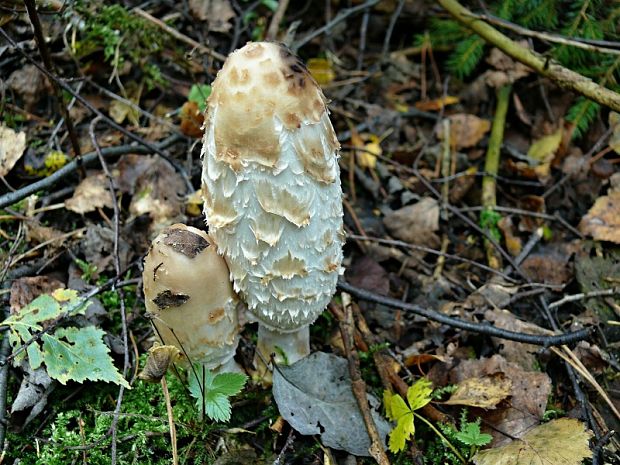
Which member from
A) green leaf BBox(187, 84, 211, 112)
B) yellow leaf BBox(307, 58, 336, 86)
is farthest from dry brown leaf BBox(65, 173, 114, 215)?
yellow leaf BBox(307, 58, 336, 86)

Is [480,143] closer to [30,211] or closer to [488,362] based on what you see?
[488,362]

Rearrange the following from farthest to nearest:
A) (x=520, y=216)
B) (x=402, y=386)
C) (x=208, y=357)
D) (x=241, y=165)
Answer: (x=520, y=216)
(x=402, y=386)
(x=208, y=357)
(x=241, y=165)

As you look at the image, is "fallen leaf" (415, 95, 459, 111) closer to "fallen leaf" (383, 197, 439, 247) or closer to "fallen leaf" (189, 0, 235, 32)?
"fallen leaf" (383, 197, 439, 247)

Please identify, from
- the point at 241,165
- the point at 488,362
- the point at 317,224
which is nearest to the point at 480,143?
the point at 488,362

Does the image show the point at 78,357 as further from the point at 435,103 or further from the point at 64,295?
the point at 435,103

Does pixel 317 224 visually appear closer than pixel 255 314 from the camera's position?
Yes

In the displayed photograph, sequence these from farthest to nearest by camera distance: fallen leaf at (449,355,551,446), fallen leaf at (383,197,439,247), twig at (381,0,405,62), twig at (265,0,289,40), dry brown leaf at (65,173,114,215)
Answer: twig at (381,0,405,62)
twig at (265,0,289,40)
fallen leaf at (383,197,439,247)
dry brown leaf at (65,173,114,215)
fallen leaf at (449,355,551,446)

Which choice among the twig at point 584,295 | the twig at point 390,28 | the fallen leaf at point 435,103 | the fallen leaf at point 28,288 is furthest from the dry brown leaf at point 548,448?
the twig at point 390,28
